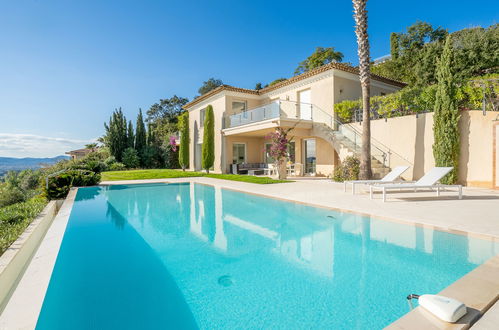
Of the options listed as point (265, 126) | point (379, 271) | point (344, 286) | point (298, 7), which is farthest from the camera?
point (298, 7)

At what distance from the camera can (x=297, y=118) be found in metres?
15.9

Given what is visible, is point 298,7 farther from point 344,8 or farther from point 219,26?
point 219,26

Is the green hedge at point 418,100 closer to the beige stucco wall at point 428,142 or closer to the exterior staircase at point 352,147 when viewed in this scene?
the beige stucco wall at point 428,142

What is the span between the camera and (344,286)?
343 centimetres

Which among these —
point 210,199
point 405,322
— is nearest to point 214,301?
point 405,322

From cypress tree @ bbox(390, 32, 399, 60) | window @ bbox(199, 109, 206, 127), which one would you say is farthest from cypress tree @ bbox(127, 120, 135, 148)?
cypress tree @ bbox(390, 32, 399, 60)

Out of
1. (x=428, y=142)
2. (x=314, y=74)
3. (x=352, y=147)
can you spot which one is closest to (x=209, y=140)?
Result: (x=314, y=74)

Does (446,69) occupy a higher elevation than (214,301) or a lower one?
higher

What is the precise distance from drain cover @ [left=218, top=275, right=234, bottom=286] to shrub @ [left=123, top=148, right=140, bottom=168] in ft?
90.5

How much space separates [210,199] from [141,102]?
24162 mm

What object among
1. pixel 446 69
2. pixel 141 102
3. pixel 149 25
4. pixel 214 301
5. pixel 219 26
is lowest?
pixel 214 301

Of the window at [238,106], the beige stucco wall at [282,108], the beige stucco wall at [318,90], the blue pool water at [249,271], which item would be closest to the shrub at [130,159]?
the beige stucco wall at [282,108]

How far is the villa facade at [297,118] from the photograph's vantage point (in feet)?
Answer: 51.6

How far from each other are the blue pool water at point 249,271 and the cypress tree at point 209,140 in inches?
569
